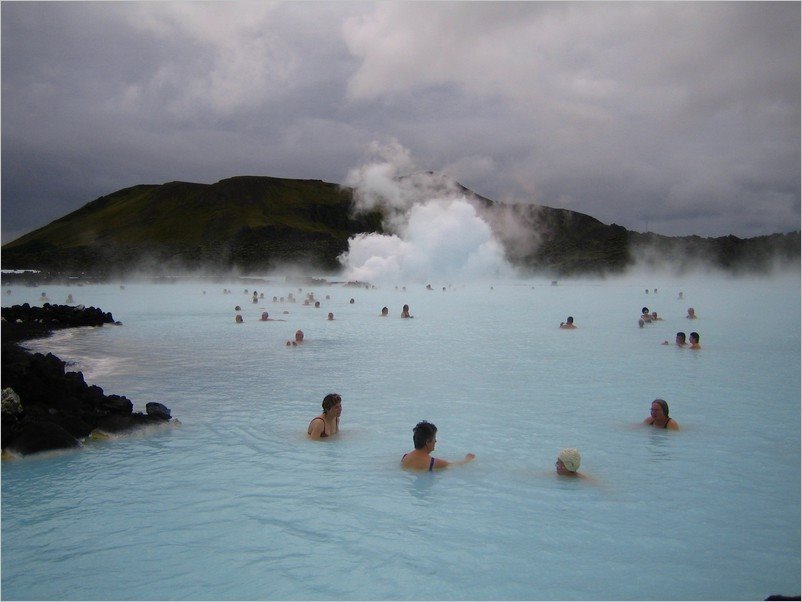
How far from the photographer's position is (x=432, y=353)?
15633mm

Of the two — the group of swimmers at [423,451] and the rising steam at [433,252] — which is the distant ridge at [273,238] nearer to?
the rising steam at [433,252]

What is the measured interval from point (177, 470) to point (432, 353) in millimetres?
9732

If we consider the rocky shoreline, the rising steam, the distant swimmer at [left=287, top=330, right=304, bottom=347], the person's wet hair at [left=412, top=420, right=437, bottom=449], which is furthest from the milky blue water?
the rising steam

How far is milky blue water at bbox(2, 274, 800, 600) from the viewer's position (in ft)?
14.2

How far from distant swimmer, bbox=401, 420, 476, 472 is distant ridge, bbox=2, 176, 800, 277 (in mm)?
86005

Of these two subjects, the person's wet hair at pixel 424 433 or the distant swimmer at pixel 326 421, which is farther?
the distant swimmer at pixel 326 421

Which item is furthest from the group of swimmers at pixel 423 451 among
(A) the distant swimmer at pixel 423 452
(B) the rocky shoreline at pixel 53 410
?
(B) the rocky shoreline at pixel 53 410

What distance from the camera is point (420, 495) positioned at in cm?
590

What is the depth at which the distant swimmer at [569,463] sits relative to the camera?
616 centimetres

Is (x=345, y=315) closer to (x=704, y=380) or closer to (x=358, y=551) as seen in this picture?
(x=704, y=380)

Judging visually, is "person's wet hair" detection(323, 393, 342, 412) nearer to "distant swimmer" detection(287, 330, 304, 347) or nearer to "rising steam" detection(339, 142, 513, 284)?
"distant swimmer" detection(287, 330, 304, 347)

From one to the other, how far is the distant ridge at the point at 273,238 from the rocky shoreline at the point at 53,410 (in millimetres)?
81522

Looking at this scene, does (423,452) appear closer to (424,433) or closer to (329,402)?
(424,433)

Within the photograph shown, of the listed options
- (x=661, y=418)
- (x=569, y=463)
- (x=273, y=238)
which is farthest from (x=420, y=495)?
(x=273, y=238)
